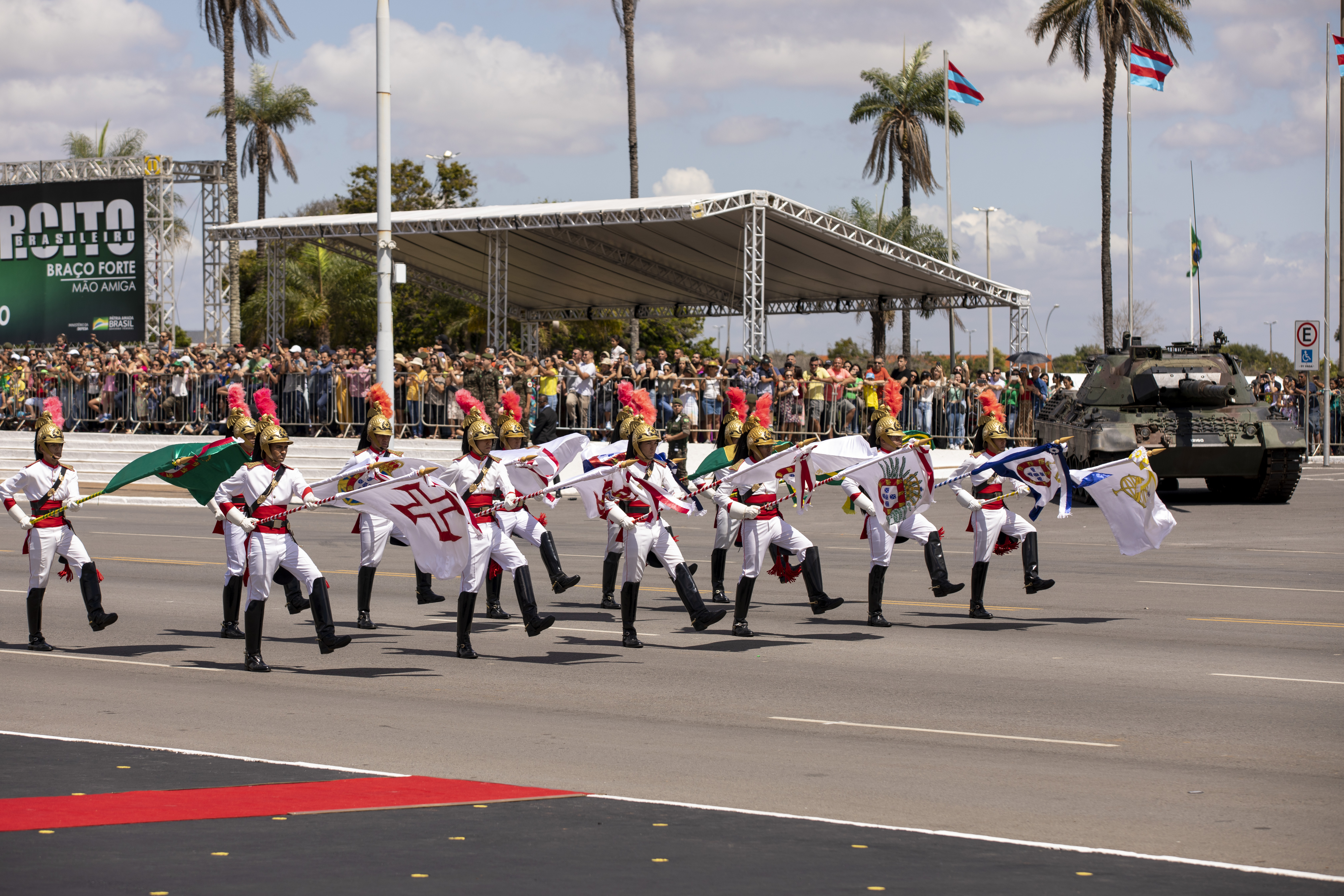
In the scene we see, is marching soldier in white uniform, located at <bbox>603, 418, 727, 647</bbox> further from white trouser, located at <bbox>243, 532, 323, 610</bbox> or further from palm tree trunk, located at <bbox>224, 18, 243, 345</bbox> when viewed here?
palm tree trunk, located at <bbox>224, 18, 243, 345</bbox>

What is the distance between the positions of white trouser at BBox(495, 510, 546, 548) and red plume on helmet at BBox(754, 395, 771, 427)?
8.46 feet

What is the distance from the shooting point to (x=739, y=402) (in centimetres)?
1397

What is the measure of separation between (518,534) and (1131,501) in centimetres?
589

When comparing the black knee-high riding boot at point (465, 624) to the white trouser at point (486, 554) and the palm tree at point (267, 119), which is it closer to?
the white trouser at point (486, 554)

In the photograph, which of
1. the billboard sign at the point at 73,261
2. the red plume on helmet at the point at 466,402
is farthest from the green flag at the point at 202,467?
the billboard sign at the point at 73,261

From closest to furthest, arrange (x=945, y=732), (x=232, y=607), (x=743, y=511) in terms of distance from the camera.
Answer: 1. (x=945, y=732)
2. (x=743, y=511)
3. (x=232, y=607)

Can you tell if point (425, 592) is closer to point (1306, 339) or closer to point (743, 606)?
point (743, 606)

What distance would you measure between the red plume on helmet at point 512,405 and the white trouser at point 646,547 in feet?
10.0

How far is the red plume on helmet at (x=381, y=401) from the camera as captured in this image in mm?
13859

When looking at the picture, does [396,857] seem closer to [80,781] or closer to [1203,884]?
[80,781]

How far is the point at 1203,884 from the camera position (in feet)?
18.7

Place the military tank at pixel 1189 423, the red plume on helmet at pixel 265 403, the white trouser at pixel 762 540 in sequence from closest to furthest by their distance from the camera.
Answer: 1. the red plume on helmet at pixel 265 403
2. the white trouser at pixel 762 540
3. the military tank at pixel 1189 423

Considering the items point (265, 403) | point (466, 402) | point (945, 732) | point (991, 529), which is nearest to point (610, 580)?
point (466, 402)

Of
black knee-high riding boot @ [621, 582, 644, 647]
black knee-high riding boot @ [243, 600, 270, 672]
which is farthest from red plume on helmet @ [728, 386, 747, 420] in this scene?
black knee-high riding boot @ [243, 600, 270, 672]
